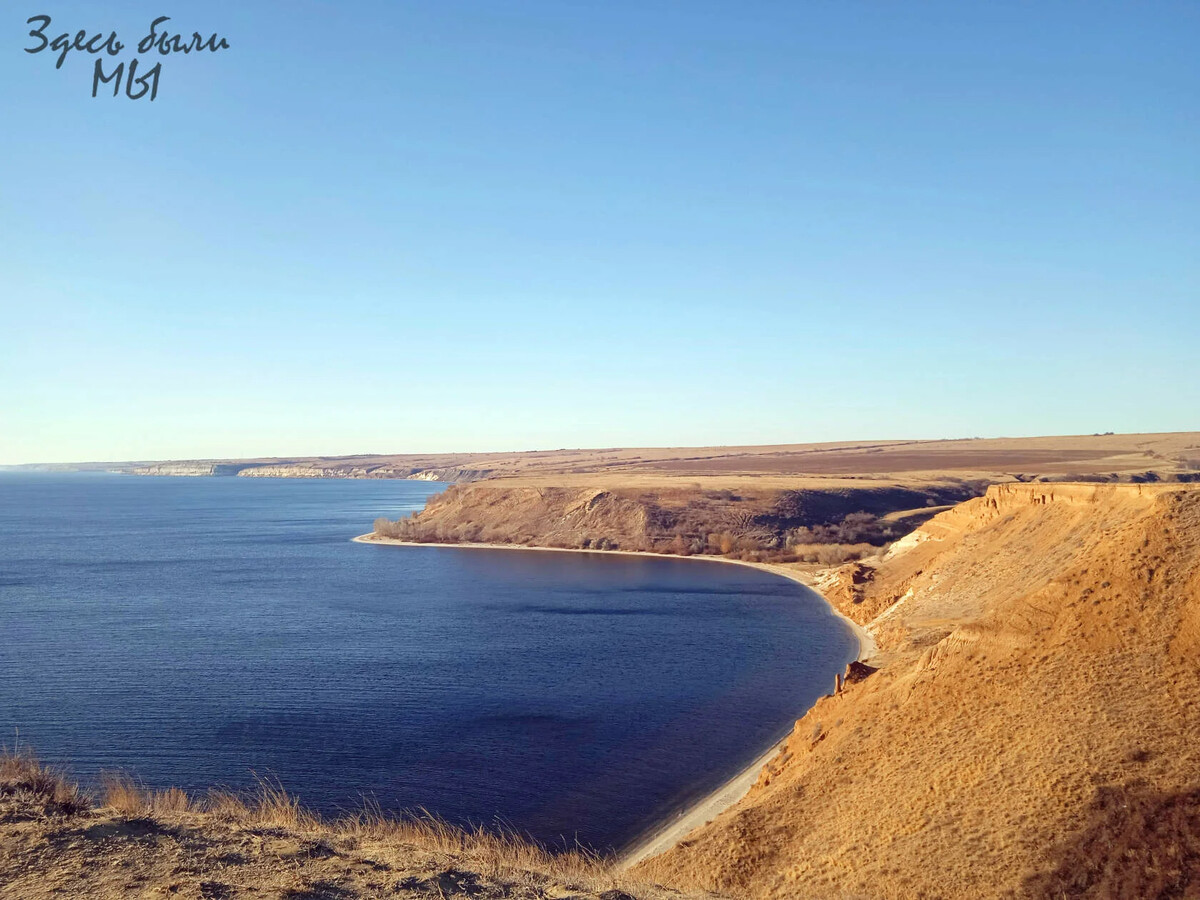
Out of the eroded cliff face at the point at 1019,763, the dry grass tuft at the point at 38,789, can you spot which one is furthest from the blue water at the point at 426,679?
the dry grass tuft at the point at 38,789

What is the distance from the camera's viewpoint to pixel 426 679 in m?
37.8

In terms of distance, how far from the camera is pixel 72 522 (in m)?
129

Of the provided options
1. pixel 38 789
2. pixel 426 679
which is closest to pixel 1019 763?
pixel 38 789

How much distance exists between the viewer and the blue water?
84.2ft

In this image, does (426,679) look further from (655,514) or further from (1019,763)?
(655,514)

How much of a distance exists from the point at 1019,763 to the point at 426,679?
1042 inches

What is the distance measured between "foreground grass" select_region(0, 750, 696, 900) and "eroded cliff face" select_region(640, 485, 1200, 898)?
4757 millimetres

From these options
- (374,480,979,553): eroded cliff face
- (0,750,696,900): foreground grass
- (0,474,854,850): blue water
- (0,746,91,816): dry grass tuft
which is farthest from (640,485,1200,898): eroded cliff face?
(374,480,979,553): eroded cliff face

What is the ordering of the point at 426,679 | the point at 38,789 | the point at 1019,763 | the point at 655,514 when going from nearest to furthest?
the point at 38,789 → the point at 1019,763 → the point at 426,679 → the point at 655,514

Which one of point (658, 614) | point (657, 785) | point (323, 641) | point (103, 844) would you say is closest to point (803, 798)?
point (657, 785)

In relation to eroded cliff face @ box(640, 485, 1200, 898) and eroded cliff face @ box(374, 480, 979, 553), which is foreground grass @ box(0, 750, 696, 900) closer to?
eroded cliff face @ box(640, 485, 1200, 898)

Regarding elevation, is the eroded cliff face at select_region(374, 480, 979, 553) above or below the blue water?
above

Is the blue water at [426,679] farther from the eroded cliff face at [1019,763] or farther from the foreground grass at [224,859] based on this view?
Result: the foreground grass at [224,859]

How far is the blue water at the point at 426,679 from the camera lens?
84.2 feet
